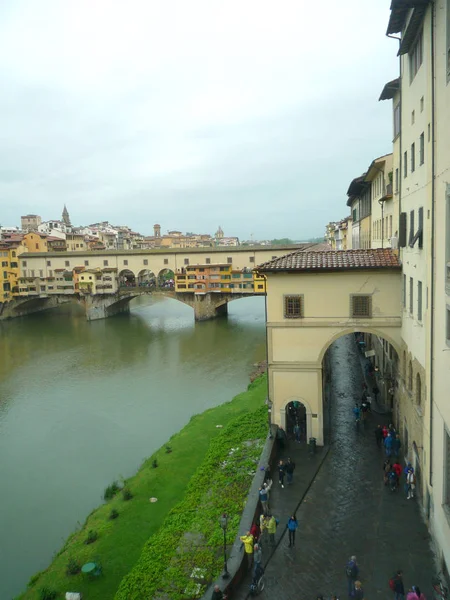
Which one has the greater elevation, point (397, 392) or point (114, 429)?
point (397, 392)

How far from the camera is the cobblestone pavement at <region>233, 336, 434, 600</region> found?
9.74m

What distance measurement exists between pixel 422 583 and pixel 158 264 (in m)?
52.1

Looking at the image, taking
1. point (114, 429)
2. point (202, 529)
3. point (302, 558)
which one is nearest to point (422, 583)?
point (302, 558)

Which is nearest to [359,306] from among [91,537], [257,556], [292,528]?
[292,528]

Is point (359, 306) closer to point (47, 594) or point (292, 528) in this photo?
point (292, 528)

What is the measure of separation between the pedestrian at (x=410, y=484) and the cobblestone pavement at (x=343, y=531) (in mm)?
182

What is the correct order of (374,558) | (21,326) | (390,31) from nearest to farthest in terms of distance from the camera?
(374,558) < (390,31) < (21,326)

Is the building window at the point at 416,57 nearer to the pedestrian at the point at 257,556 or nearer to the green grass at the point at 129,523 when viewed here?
the pedestrian at the point at 257,556

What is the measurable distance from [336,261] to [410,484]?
7.24 meters

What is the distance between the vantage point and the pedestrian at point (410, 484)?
1264 cm

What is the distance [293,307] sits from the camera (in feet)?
52.7

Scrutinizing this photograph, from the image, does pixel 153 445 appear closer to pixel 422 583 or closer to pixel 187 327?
pixel 422 583

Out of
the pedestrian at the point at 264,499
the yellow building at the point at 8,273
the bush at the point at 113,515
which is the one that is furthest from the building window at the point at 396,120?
the yellow building at the point at 8,273

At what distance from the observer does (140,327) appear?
5253 cm
